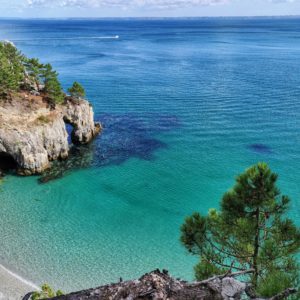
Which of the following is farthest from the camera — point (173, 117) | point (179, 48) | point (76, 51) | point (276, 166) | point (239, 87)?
point (179, 48)

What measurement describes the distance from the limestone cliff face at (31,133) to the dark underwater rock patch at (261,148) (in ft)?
77.8

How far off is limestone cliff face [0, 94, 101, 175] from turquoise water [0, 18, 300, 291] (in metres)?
2.14

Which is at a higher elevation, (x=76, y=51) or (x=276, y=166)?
(x=76, y=51)

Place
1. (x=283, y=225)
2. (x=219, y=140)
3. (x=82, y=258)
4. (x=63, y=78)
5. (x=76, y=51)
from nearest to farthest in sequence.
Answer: (x=283, y=225) → (x=82, y=258) → (x=219, y=140) → (x=63, y=78) → (x=76, y=51)

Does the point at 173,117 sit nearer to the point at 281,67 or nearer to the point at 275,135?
the point at 275,135

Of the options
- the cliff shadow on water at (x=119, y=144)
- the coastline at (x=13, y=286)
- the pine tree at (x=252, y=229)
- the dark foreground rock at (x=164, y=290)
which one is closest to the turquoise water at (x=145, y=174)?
the cliff shadow on water at (x=119, y=144)

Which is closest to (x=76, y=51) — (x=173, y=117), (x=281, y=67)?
(x=281, y=67)

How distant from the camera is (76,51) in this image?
13012 cm

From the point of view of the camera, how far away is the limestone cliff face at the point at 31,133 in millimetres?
38219

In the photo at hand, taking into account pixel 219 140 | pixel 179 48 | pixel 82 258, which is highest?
pixel 179 48

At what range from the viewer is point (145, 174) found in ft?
133

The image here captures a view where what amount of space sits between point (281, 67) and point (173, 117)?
50.1m

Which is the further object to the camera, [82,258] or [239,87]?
[239,87]

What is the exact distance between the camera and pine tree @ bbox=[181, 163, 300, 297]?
1338cm
